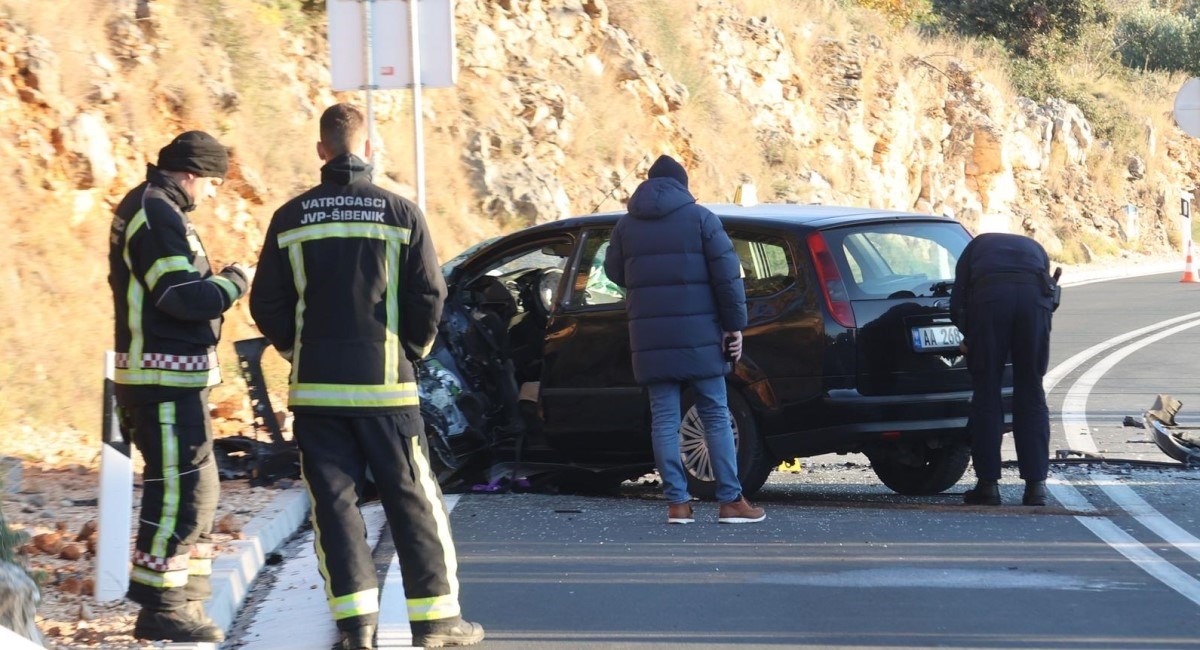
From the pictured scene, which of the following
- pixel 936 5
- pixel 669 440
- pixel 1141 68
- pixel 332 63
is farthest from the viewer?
pixel 1141 68

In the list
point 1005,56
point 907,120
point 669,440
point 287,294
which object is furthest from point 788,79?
point 287,294

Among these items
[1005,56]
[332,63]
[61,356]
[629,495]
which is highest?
[1005,56]

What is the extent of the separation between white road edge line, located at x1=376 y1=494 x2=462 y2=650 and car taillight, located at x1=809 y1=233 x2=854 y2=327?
8.61 feet

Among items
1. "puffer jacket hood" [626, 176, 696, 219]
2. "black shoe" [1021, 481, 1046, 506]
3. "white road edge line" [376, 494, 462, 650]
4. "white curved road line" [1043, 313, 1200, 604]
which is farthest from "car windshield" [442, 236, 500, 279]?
"white curved road line" [1043, 313, 1200, 604]

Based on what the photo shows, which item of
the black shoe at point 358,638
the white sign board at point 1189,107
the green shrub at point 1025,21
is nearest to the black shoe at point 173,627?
the black shoe at point 358,638

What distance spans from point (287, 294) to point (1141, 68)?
185ft

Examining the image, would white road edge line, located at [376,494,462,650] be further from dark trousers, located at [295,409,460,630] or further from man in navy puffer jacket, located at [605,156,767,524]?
man in navy puffer jacket, located at [605,156,767,524]

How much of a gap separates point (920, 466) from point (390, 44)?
17.3 ft

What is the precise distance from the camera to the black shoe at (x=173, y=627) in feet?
17.8

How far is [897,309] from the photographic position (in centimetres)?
813

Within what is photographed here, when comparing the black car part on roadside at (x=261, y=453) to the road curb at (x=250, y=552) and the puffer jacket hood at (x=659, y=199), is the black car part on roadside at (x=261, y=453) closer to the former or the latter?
the road curb at (x=250, y=552)

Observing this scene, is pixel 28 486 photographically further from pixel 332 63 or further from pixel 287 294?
pixel 332 63

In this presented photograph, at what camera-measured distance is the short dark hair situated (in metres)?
5.37

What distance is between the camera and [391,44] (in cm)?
1185
